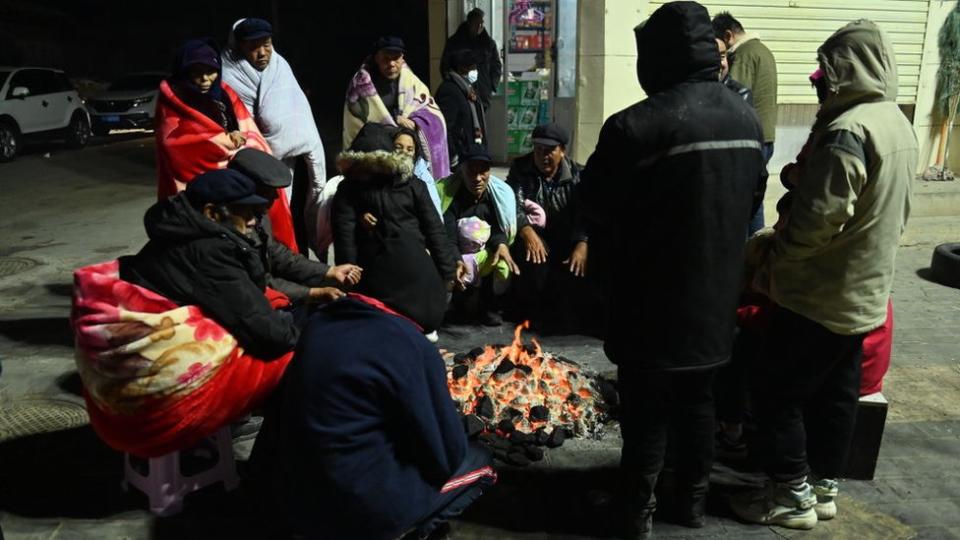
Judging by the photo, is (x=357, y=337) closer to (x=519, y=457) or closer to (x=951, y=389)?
(x=519, y=457)

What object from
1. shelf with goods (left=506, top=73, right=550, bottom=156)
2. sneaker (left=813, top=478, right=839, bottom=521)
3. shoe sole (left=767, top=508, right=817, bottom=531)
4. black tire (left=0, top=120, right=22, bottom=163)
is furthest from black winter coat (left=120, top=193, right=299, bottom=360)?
black tire (left=0, top=120, right=22, bottom=163)

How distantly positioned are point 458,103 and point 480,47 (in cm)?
197

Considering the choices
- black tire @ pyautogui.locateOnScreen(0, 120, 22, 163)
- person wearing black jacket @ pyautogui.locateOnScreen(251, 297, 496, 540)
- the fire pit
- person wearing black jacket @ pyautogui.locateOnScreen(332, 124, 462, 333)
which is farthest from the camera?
black tire @ pyautogui.locateOnScreen(0, 120, 22, 163)

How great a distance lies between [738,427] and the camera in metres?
4.16

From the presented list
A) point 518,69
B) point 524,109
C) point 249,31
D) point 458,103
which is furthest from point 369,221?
point 518,69

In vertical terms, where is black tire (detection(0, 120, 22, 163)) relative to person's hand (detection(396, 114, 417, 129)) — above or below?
below

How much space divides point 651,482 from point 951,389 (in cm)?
293

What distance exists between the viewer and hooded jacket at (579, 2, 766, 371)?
9.71ft

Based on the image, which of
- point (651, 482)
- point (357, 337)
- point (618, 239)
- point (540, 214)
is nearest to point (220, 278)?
point (357, 337)

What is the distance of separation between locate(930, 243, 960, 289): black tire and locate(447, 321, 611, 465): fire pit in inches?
179

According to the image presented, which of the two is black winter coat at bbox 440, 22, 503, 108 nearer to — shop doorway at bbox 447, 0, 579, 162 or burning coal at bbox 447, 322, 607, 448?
shop doorway at bbox 447, 0, 579, 162

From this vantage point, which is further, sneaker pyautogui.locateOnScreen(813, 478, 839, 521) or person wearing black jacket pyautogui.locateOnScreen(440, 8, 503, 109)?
person wearing black jacket pyautogui.locateOnScreen(440, 8, 503, 109)

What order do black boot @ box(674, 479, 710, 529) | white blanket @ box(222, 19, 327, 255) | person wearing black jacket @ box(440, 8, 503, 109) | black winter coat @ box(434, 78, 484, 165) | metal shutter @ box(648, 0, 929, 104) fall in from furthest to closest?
1. metal shutter @ box(648, 0, 929, 104)
2. person wearing black jacket @ box(440, 8, 503, 109)
3. black winter coat @ box(434, 78, 484, 165)
4. white blanket @ box(222, 19, 327, 255)
5. black boot @ box(674, 479, 710, 529)

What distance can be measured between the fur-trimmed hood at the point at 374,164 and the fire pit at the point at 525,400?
1.31 metres
